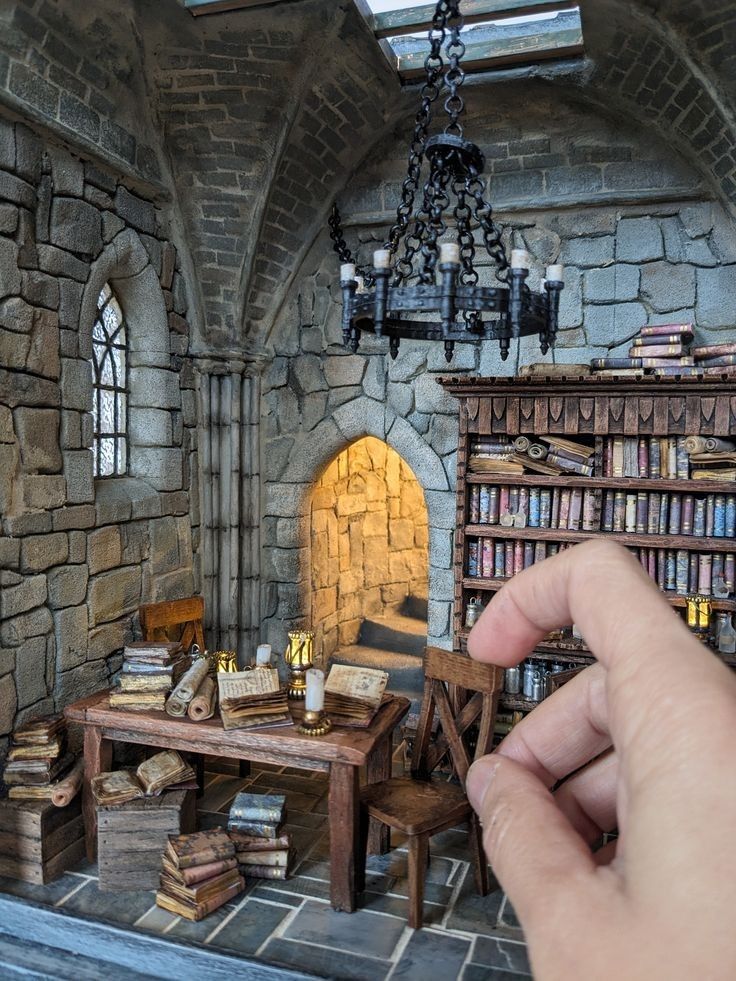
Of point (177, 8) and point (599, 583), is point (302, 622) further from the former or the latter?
point (599, 583)

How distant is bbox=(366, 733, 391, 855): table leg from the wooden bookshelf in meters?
0.90

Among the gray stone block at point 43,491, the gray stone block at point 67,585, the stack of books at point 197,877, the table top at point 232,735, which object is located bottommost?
the stack of books at point 197,877

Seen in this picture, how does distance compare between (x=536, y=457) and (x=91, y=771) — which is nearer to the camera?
(x=91, y=771)

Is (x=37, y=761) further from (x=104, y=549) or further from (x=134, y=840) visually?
(x=104, y=549)

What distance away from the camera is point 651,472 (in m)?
4.03

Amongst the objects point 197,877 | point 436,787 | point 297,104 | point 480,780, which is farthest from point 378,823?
point 297,104

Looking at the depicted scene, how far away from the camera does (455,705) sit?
143 inches

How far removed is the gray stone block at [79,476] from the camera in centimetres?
383

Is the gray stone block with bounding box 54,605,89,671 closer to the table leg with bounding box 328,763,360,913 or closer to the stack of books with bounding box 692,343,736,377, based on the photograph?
the table leg with bounding box 328,763,360,913

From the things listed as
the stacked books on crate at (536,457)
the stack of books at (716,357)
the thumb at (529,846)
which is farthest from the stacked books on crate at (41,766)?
the stack of books at (716,357)

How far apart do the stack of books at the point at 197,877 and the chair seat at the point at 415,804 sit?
2.06 feet

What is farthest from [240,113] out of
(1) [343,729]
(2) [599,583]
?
(2) [599,583]

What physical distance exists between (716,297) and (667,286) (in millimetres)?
280

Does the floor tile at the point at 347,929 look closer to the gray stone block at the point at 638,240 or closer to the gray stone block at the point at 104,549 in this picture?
the gray stone block at the point at 104,549
